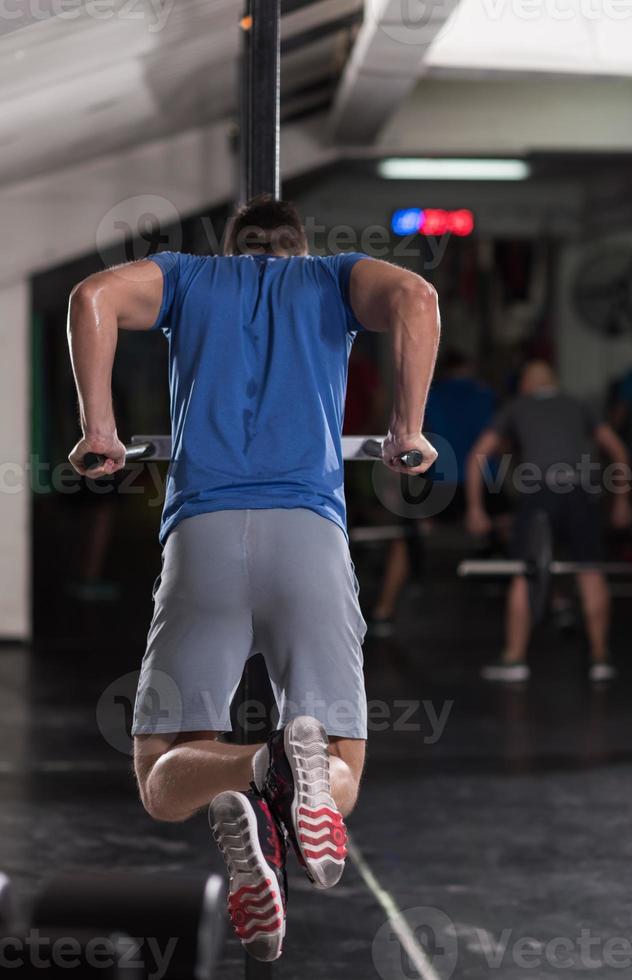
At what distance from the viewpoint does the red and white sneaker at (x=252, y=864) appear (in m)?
1.79

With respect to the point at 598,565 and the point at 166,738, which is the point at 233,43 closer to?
the point at 598,565

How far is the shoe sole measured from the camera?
1.77 m

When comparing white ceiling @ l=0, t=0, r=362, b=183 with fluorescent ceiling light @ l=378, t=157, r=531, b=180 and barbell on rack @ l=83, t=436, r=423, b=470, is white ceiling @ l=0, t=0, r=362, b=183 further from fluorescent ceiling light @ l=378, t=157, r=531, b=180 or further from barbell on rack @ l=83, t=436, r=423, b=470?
barbell on rack @ l=83, t=436, r=423, b=470

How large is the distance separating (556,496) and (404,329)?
418 cm

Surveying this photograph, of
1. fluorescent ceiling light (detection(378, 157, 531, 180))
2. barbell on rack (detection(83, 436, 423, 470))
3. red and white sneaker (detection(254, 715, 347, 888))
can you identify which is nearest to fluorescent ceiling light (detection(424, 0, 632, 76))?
fluorescent ceiling light (detection(378, 157, 531, 180))

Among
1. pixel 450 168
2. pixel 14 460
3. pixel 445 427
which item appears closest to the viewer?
pixel 14 460

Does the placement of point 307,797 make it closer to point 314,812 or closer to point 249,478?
point 314,812

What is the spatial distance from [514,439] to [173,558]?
427cm

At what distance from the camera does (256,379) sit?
2033 mm

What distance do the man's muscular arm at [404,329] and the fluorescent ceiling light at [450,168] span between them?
20.0 ft

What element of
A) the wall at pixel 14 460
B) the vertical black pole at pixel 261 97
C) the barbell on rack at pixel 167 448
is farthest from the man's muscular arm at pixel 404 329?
the wall at pixel 14 460

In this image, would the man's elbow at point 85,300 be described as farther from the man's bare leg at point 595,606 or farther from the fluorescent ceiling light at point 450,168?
the fluorescent ceiling light at point 450,168

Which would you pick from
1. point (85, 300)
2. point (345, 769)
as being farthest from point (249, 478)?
point (345, 769)

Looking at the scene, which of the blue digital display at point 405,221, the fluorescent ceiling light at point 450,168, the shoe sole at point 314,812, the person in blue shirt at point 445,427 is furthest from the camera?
the blue digital display at point 405,221
